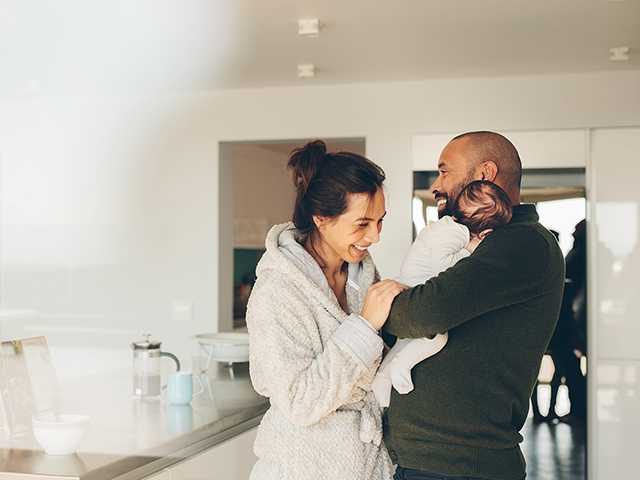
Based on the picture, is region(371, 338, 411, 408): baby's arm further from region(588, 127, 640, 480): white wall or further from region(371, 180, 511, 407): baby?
region(588, 127, 640, 480): white wall

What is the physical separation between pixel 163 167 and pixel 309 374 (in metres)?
3.83

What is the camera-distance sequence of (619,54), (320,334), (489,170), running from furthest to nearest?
(619,54) < (489,170) < (320,334)

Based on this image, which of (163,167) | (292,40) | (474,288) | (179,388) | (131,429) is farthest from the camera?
(163,167)

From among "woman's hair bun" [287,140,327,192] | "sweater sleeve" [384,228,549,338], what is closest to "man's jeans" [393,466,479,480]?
"sweater sleeve" [384,228,549,338]

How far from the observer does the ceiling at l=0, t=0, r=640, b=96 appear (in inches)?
139

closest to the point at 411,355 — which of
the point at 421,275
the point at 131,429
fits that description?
the point at 421,275

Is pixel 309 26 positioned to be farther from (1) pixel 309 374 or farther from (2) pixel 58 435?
(1) pixel 309 374

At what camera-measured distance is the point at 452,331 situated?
1.72m

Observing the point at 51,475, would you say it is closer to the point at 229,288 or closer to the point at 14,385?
the point at 14,385

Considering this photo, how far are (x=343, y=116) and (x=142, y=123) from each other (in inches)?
48.3

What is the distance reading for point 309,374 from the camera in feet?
5.46

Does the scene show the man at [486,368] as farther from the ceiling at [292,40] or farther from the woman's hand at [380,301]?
the ceiling at [292,40]

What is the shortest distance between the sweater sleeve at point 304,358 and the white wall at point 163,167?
10.3 ft

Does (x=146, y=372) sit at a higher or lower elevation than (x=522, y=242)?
lower
